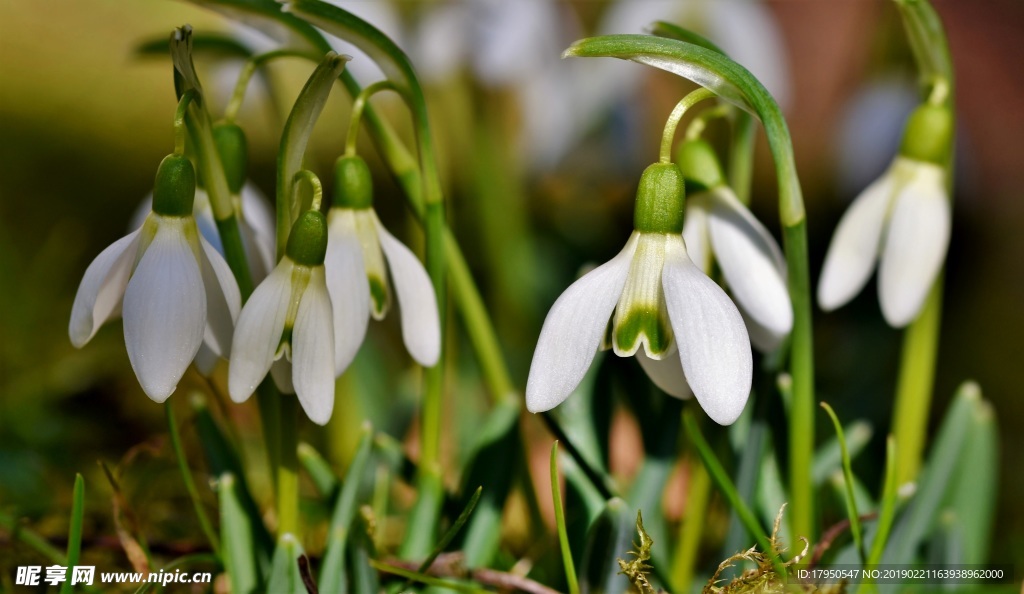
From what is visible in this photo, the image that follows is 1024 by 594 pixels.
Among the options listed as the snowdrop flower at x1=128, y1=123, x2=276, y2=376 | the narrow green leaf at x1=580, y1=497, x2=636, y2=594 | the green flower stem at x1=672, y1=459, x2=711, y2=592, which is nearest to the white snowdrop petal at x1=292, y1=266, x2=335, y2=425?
the snowdrop flower at x1=128, y1=123, x2=276, y2=376

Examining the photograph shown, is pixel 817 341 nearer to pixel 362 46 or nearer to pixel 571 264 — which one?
pixel 571 264

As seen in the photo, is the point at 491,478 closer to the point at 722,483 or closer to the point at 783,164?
the point at 722,483

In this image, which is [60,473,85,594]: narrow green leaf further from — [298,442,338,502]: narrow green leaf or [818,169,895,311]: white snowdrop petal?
[818,169,895,311]: white snowdrop petal

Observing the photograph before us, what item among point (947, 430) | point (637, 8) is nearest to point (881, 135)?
point (637, 8)

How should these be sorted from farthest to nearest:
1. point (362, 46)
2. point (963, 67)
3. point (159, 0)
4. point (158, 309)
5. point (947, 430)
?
point (963, 67) < point (159, 0) < point (947, 430) < point (362, 46) < point (158, 309)

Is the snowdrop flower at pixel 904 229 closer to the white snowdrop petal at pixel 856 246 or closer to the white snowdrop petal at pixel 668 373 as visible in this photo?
the white snowdrop petal at pixel 856 246

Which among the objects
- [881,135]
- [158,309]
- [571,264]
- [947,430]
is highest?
[881,135]
